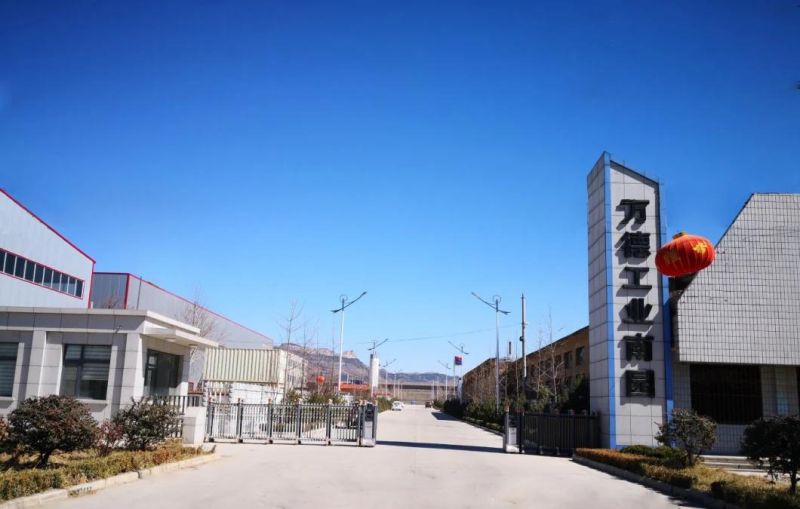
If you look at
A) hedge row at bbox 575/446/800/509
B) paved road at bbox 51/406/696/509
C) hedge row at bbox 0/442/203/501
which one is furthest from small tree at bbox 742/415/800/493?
hedge row at bbox 0/442/203/501

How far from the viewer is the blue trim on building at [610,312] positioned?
22.6 meters

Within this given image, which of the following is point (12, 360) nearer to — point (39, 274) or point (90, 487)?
point (90, 487)

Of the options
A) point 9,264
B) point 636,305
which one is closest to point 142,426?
point 636,305

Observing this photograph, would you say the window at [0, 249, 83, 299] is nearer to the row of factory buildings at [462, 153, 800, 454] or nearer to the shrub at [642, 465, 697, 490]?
the row of factory buildings at [462, 153, 800, 454]

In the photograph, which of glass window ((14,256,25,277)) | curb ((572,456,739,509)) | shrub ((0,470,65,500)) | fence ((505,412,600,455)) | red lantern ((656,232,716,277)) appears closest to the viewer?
shrub ((0,470,65,500))

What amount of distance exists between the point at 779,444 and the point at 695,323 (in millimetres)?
9727

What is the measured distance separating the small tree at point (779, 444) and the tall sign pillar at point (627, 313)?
29.2 ft

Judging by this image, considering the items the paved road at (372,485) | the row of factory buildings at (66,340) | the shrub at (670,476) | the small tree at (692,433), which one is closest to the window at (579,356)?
the row of factory buildings at (66,340)

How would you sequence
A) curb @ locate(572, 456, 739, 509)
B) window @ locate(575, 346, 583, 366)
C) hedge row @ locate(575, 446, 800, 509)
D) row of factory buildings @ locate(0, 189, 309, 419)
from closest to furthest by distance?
1. hedge row @ locate(575, 446, 800, 509)
2. curb @ locate(572, 456, 739, 509)
3. row of factory buildings @ locate(0, 189, 309, 419)
4. window @ locate(575, 346, 583, 366)

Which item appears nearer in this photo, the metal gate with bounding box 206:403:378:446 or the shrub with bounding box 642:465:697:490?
the shrub with bounding box 642:465:697:490

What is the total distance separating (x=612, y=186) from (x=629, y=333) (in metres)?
5.33

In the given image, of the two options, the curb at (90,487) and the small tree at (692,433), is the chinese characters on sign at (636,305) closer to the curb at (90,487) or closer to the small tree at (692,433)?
the small tree at (692,433)

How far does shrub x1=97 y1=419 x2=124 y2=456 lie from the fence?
48.3 feet

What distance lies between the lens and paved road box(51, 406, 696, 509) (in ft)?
40.0
